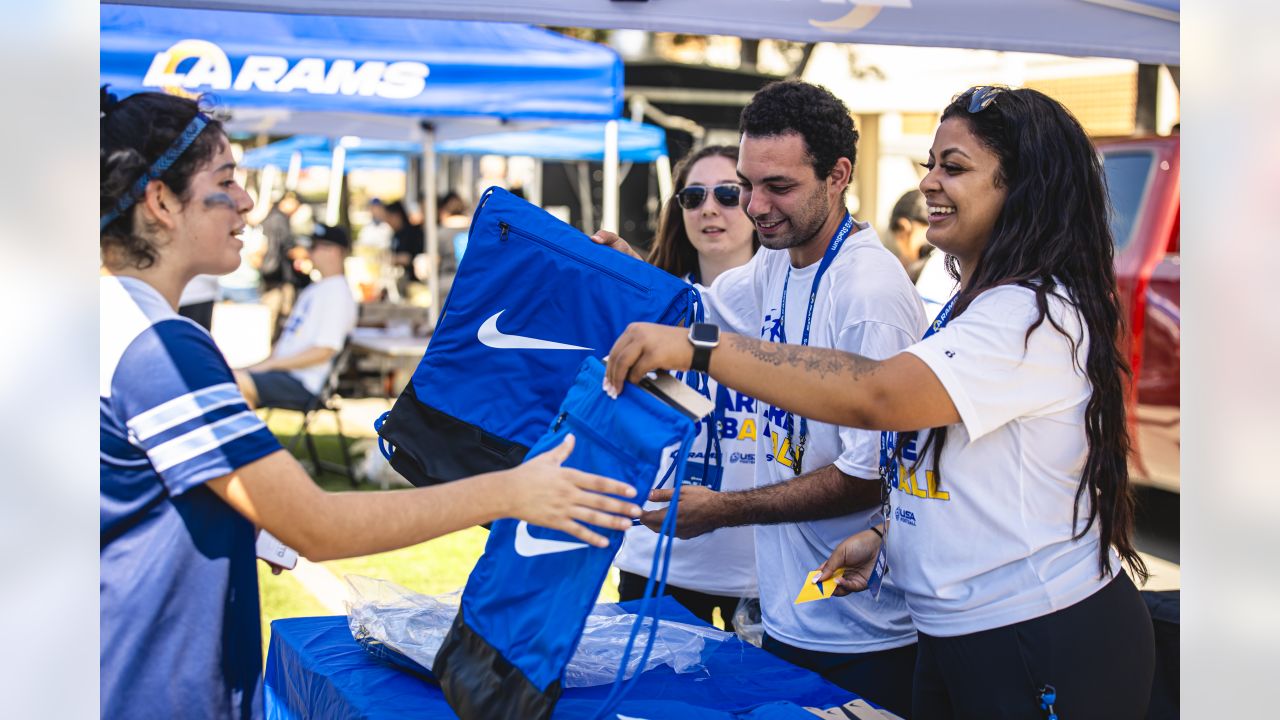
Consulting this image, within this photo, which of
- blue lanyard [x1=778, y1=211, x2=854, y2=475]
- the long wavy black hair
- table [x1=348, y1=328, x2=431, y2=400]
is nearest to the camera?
the long wavy black hair

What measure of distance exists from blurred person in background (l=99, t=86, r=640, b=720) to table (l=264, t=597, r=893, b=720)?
341 millimetres

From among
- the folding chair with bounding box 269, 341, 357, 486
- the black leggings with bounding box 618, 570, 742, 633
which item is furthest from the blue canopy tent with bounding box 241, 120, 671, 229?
the black leggings with bounding box 618, 570, 742, 633

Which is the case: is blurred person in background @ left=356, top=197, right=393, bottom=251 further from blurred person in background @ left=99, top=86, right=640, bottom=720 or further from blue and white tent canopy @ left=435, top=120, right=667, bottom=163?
→ blurred person in background @ left=99, top=86, right=640, bottom=720

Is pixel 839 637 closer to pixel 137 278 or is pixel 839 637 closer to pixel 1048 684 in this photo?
pixel 1048 684

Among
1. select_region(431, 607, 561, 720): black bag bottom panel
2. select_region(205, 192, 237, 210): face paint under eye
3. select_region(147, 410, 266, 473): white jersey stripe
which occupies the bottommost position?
select_region(431, 607, 561, 720): black bag bottom panel

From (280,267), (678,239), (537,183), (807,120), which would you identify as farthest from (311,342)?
(537,183)

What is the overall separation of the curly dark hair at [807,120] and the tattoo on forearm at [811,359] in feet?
2.75

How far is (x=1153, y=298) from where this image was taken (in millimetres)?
5918

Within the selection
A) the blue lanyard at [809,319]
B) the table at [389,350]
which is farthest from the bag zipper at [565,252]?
the table at [389,350]

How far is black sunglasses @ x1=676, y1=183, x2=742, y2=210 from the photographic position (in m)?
3.41

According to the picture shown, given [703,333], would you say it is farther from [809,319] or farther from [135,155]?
[135,155]

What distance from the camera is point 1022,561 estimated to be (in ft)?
6.46

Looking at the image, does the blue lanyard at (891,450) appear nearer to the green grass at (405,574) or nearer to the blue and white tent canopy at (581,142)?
the green grass at (405,574)

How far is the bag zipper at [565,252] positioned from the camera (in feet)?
7.29
